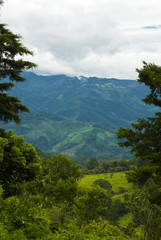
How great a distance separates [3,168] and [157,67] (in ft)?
53.4

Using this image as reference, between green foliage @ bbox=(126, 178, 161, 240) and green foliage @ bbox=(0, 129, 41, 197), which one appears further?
green foliage @ bbox=(126, 178, 161, 240)

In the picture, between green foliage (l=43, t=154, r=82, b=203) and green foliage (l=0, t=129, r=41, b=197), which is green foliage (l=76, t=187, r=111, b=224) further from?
green foliage (l=0, t=129, r=41, b=197)

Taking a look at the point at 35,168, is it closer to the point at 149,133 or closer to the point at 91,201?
the point at 149,133

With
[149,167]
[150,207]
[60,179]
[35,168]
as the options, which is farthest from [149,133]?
[60,179]

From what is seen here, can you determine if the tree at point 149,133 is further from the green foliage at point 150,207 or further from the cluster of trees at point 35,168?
the green foliage at point 150,207

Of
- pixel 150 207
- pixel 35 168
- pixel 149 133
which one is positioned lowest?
pixel 150 207

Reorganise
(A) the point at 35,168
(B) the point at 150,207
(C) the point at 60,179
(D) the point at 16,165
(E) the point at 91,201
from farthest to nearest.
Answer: (E) the point at 91,201
(C) the point at 60,179
(B) the point at 150,207
(A) the point at 35,168
(D) the point at 16,165

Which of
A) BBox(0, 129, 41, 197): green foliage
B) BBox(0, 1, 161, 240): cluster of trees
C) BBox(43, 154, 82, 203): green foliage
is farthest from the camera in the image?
BBox(43, 154, 82, 203): green foliage

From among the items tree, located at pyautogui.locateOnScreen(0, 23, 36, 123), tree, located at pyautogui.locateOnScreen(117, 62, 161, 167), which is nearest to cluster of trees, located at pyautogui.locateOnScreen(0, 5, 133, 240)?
tree, located at pyautogui.locateOnScreen(0, 23, 36, 123)

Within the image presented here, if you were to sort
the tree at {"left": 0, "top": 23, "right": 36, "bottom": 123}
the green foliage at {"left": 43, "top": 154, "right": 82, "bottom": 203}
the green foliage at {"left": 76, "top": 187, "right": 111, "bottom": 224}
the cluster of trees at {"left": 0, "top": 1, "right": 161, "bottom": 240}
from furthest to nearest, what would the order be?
the green foliage at {"left": 76, "top": 187, "right": 111, "bottom": 224}
the green foliage at {"left": 43, "top": 154, "right": 82, "bottom": 203}
the tree at {"left": 0, "top": 23, "right": 36, "bottom": 123}
the cluster of trees at {"left": 0, "top": 1, "right": 161, "bottom": 240}

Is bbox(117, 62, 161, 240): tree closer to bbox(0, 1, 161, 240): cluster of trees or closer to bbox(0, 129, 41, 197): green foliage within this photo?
bbox(0, 1, 161, 240): cluster of trees

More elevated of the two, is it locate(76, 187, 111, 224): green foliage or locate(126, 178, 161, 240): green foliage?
locate(126, 178, 161, 240): green foliage

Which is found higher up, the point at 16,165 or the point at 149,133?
the point at 149,133

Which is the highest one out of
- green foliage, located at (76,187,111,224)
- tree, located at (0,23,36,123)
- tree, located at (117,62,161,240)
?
tree, located at (0,23,36,123)
